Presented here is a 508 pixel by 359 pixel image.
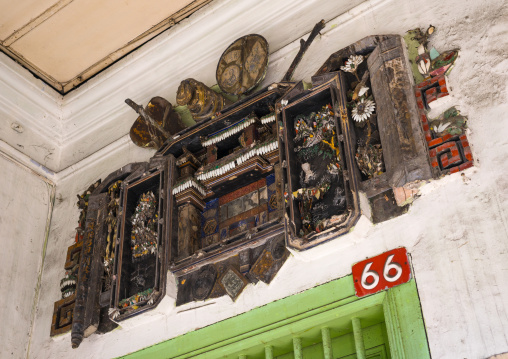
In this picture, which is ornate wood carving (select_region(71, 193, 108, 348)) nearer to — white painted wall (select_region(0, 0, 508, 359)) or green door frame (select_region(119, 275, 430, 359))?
white painted wall (select_region(0, 0, 508, 359))

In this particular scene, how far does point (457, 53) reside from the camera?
161 inches

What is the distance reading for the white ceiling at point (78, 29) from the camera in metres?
5.67

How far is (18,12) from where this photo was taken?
5.67m

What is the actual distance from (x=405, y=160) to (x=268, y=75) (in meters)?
1.67

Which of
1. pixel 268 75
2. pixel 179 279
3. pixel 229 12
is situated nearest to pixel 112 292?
pixel 179 279

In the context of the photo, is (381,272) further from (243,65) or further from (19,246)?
(19,246)

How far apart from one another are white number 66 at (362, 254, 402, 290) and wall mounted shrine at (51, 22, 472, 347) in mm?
260

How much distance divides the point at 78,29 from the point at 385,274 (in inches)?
144

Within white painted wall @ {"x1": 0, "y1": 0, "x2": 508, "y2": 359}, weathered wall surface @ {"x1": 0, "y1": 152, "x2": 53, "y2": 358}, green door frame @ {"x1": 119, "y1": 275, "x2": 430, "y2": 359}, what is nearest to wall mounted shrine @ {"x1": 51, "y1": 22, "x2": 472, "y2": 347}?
white painted wall @ {"x1": 0, "y1": 0, "x2": 508, "y2": 359}

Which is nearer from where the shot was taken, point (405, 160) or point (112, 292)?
point (405, 160)

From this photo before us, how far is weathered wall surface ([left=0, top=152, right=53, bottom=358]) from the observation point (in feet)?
16.7

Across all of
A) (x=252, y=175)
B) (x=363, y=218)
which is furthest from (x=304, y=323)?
(x=252, y=175)

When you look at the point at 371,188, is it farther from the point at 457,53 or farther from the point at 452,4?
the point at 452,4

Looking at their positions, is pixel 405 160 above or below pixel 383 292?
above
